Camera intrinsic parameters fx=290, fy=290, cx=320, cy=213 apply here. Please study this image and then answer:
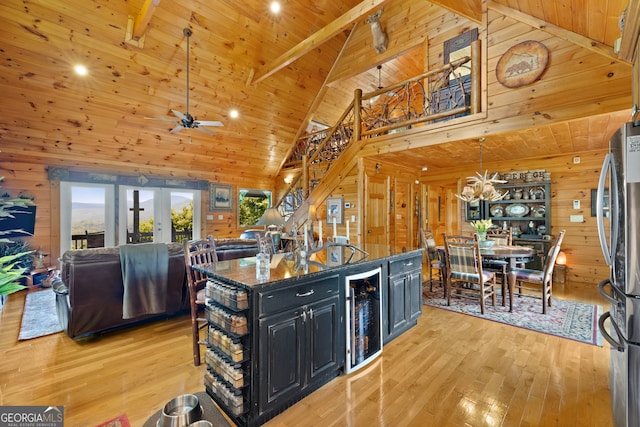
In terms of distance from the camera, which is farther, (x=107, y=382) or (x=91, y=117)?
(x=91, y=117)

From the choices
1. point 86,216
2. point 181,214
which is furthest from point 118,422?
point 181,214

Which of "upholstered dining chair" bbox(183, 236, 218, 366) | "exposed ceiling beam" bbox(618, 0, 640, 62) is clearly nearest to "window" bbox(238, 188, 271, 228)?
"upholstered dining chair" bbox(183, 236, 218, 366)

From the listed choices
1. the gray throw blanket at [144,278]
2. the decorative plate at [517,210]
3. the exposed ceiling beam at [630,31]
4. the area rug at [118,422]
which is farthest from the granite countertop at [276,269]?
the decorative plate at [517,210]

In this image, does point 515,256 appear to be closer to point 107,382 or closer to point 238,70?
point 107,382

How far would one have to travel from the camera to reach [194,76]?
561cm

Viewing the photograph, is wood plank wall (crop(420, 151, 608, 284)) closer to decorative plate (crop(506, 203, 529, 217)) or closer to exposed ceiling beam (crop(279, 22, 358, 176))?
decorative plate (crop(506, 203, 529, 217))

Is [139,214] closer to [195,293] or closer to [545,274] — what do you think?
[195,293]

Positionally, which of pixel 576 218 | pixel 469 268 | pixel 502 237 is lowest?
pixel 469 268

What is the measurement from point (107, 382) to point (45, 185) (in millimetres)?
5279

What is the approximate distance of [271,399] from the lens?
72.1 inches

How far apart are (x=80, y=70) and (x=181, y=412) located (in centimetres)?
541

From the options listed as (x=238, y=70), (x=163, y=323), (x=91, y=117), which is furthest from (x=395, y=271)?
(x=91, y=117)

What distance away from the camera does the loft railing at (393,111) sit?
14.5 ft

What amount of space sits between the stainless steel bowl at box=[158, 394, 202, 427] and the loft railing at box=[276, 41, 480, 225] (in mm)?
4624
